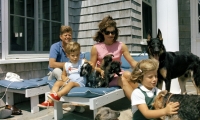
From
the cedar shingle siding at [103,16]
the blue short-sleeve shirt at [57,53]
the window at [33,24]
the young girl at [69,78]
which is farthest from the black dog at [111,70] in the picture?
the cedar shingle siding at [103,16]

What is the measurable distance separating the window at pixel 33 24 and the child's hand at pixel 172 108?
3.40 meters

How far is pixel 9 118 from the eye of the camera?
3354 mm

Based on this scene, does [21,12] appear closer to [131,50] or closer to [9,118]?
[9,118]

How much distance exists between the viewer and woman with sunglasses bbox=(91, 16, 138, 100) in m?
3.23

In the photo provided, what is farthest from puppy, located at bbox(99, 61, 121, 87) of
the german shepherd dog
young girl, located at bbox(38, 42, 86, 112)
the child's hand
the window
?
the window

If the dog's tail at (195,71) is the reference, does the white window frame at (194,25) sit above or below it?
above

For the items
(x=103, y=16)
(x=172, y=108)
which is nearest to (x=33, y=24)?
(x=103, y=16)

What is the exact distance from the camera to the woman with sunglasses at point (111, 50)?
3.23m

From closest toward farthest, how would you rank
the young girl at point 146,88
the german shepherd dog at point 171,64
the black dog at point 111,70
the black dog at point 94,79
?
1. the young girl at point 146,88
2. the black dog at point 111,70
3. the black dog at point 94,79
4. the german shepherd dog at point 171,64

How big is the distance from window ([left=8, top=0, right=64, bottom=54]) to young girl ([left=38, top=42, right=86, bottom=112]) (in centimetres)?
155

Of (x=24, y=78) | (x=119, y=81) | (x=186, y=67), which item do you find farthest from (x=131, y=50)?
(x=24, y=78)

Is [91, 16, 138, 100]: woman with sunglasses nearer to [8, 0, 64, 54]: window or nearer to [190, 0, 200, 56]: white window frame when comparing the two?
[8, 0, 64, 54]: window

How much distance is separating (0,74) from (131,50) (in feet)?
10.3

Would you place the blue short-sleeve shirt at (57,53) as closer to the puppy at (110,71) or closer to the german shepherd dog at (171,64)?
the puppy at (110,71)
